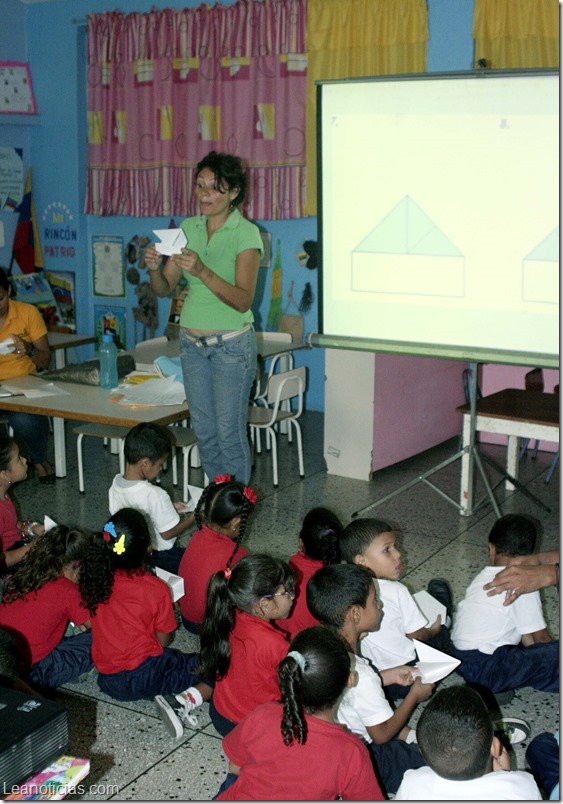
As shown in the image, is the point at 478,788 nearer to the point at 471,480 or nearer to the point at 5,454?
the point at 5,454

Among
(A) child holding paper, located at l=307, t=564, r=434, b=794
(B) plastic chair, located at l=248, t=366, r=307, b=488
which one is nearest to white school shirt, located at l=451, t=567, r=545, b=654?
(A) child holding paper, located at l=307, t=564, r=434, b=794

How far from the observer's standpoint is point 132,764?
2.67m

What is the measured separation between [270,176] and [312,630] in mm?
4972

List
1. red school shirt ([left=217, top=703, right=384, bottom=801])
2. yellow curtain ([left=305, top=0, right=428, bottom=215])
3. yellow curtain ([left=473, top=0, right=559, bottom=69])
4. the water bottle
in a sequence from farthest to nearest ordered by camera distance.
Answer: yellow curtain ([left=305, top=0, right=428, bottom=215])
yellow curtain ([left=473, top=0, right=559, bottom=69])
the water bottle
red school shirt ([left=217, top=703, right=384, bottom=801])

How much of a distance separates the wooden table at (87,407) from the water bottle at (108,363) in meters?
0.06

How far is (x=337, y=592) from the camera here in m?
2.56

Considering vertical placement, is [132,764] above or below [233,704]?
below

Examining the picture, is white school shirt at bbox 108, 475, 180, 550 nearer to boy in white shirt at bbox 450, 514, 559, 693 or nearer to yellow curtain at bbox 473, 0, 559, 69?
boy in white shirt at bbox 450, 514, 559, 693

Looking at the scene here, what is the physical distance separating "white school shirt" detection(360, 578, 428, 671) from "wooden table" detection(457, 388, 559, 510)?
6.33 ft

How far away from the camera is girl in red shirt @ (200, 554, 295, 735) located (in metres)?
2.60

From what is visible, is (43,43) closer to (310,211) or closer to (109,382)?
(310,211)

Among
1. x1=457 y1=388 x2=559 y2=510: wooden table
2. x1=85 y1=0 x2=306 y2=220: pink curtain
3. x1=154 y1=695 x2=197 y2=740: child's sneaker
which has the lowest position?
x1=154 y1=695 x2=197 y2=740: child's sneaker

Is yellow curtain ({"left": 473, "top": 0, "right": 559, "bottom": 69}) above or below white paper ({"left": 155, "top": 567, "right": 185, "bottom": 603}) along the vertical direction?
above

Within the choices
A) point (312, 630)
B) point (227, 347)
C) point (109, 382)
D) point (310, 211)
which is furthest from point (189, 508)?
point (310, 211)
